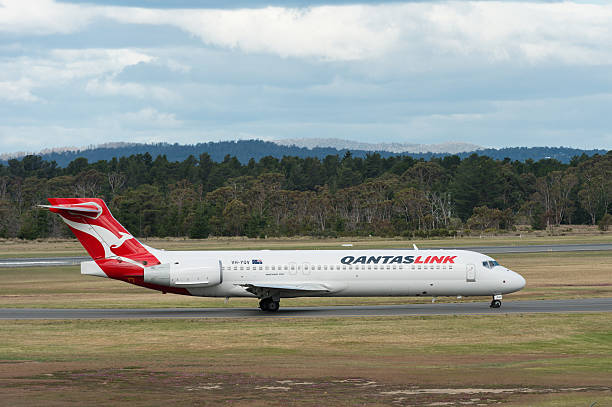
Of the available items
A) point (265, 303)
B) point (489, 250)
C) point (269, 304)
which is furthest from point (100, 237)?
point (489, 250)

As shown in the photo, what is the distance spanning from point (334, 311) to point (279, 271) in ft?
11.6

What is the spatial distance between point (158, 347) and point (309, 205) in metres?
138

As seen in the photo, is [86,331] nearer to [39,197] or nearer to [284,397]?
[284,397]

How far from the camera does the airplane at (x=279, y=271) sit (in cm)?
4053

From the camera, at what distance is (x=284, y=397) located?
20141 mm

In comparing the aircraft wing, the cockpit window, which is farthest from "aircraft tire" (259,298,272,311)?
the cockpit window

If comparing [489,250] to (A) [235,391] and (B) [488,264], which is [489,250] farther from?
(A) [235,391]

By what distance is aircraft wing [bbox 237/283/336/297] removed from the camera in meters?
40.3

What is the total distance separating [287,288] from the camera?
40281 millimetres

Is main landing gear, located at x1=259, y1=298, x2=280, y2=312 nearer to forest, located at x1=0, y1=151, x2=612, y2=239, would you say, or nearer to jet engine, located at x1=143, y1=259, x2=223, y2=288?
jet engine, located at x1=143, y1=259, x2=223, y2=288

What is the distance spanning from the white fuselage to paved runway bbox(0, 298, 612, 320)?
1.00 m

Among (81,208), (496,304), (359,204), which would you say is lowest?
(496,304)

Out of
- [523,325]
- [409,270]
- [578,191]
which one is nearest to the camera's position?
[523,325]

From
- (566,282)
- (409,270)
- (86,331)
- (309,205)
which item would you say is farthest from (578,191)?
(86,331)
